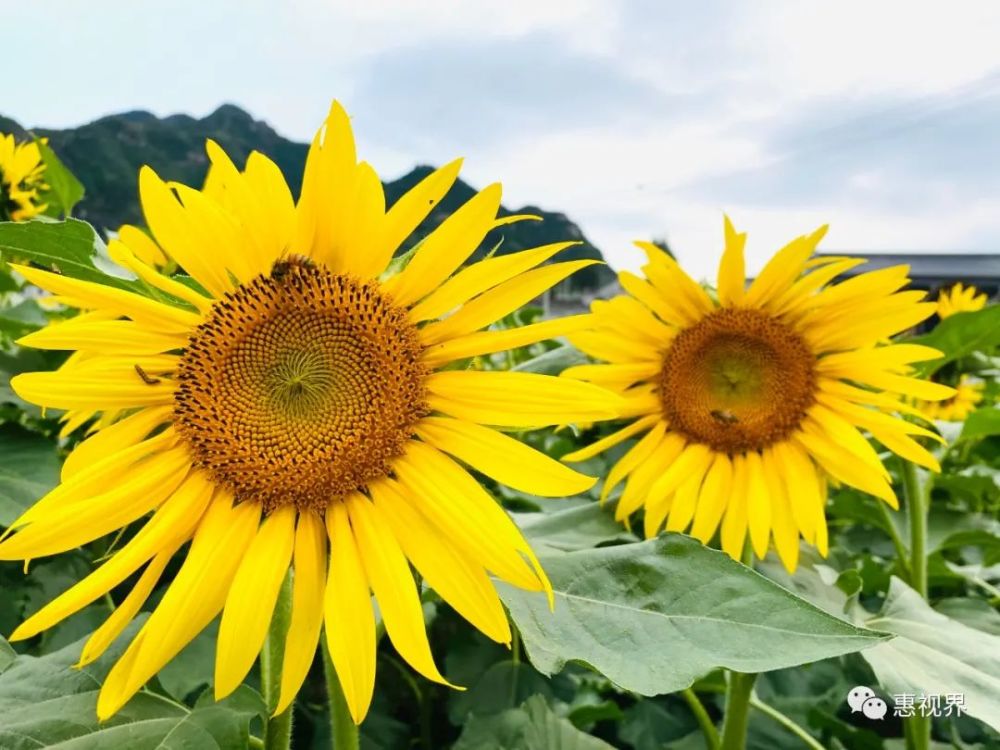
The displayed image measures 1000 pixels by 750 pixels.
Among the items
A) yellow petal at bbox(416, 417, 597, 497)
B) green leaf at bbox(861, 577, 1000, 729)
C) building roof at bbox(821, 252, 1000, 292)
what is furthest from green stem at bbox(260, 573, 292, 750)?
building roof at bbox(821, 252, 1000, 292)

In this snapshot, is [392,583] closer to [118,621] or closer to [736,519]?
[118,621]

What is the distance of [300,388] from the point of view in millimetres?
1021

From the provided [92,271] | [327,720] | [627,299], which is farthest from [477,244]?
[327,720]

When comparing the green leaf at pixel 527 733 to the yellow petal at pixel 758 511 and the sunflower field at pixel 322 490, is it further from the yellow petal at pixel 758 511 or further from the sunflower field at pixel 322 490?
the yellow petal at pixel 758 511

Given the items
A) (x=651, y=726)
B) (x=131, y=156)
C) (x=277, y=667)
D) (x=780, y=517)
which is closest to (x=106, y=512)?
(x=277, y=667)

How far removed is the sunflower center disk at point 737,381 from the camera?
160 cm

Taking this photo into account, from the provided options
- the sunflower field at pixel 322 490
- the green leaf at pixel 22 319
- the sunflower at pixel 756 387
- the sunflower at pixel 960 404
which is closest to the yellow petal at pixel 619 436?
the sunflower at pixel 756 387

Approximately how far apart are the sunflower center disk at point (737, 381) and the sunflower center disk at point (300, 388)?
0.82 metres

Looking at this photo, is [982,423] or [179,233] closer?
[179,233]

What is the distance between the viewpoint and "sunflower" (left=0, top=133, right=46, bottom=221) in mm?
2711

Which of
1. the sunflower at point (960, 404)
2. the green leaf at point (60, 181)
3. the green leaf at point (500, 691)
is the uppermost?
the green leaf at point (60, 181)

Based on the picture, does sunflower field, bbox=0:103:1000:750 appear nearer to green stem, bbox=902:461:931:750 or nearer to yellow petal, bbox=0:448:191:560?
yellow petal, bbox=0:448:191:560

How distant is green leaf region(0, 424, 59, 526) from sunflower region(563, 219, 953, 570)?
2.97 feet

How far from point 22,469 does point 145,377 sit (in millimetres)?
589
